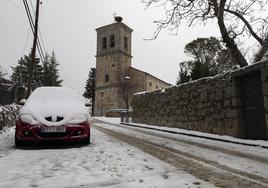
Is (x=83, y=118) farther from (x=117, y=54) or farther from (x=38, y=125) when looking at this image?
(x=117, y=54)

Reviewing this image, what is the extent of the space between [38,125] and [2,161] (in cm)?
152

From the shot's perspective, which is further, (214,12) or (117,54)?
(117,54)

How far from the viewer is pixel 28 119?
627cm

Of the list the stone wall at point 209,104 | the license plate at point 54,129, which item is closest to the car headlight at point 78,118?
the license plate at point 54,129

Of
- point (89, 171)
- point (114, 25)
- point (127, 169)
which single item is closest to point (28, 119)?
point (89, 171)

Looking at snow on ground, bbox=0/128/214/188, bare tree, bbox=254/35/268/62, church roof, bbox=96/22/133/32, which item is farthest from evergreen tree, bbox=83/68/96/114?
snow on ground, bbox=0/128/214/188

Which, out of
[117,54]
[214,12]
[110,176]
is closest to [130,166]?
[110,176]

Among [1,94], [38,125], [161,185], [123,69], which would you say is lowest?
[161,185]

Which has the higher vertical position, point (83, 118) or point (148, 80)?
point (148, 80)

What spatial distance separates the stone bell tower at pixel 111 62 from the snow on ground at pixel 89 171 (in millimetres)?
45639

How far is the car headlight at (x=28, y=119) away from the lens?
6.23 m

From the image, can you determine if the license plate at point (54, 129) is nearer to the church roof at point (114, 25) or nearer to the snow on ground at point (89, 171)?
the snow on ground at point (89, 171)

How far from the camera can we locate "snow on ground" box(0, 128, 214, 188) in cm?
338

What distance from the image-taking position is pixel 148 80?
2169 inches
